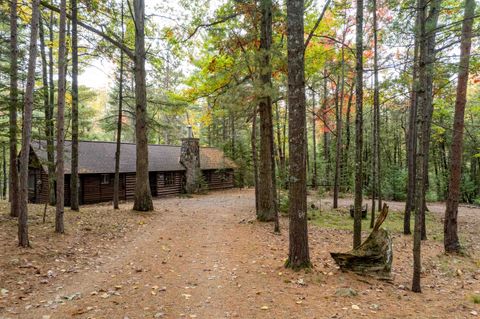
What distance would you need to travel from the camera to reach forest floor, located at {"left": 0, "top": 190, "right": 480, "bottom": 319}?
440 centimetres

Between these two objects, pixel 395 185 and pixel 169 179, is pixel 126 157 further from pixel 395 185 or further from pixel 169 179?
pixel 395 185

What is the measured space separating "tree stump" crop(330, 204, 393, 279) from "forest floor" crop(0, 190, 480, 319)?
0.75 feet

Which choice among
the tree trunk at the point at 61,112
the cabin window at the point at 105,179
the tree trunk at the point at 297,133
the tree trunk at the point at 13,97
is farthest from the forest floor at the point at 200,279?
the cabin window at the point at 105,179

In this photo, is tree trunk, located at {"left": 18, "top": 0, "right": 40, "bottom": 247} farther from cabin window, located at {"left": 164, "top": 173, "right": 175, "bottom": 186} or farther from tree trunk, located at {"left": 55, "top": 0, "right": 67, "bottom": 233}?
cabin window, located at {"left": 164, "top": 173, "right": 175, "bottom": 186}

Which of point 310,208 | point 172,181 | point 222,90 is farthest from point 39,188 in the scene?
point 310,208

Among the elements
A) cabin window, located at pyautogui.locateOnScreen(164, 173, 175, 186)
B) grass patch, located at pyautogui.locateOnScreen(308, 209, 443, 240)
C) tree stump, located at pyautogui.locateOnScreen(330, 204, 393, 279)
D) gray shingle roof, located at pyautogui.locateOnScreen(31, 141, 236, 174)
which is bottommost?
→ grass patch, located at pyautogui.locateOnScreen(308, 209, 443, 240)

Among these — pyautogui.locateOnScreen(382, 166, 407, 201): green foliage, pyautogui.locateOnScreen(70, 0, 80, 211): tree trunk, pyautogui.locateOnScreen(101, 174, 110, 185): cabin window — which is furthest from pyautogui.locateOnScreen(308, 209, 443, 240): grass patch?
pyautogui.locateOnScreen(101, 174, 110, 185): cabin window

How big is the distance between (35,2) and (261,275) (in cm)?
835

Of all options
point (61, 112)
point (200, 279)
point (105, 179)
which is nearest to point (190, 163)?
point (105, 179)

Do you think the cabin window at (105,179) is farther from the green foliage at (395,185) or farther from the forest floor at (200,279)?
the green foliage at (395,185)

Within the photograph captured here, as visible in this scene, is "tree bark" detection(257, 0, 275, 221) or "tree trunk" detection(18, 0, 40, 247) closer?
"tree trunk" detection(18, 0, 40, 247)

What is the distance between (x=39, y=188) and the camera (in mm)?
18938

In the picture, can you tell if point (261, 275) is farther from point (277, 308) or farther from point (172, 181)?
point (172, 181)

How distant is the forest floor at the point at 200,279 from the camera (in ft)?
14.4
